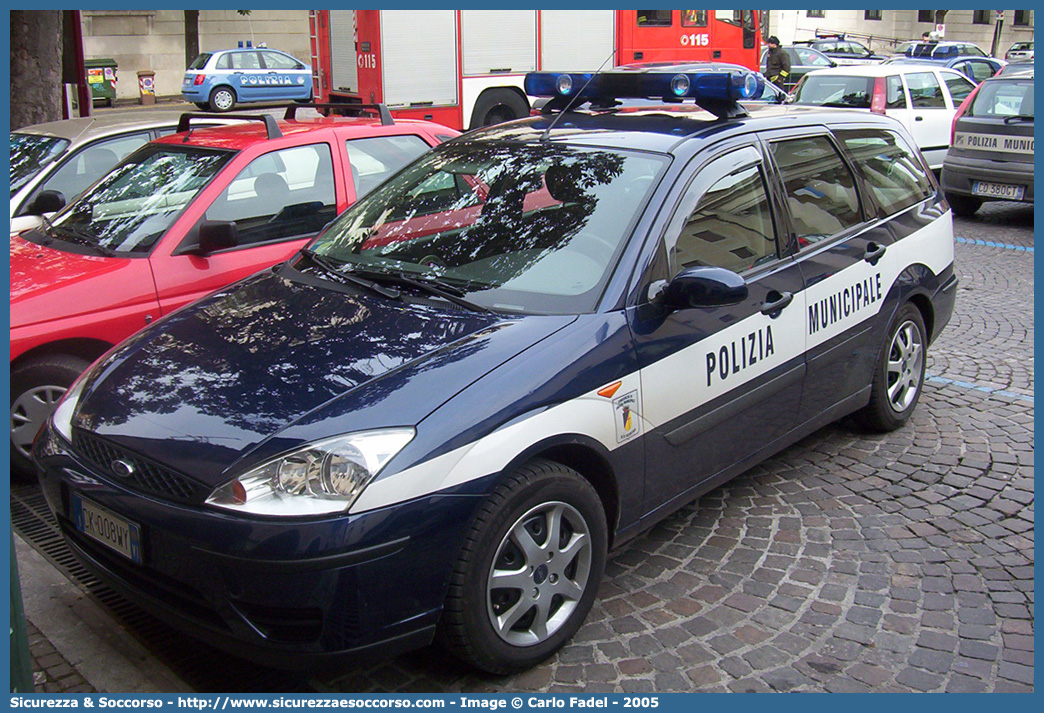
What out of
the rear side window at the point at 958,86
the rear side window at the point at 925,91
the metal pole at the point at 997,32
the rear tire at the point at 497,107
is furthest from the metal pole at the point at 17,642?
the metal pole at the point at 997,32

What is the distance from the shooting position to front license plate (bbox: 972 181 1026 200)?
1080 centimetres

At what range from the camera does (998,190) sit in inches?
430

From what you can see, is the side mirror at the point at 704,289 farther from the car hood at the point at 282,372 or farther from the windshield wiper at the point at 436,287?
the windshield wiper at the point at 436,287

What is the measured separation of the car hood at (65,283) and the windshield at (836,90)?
35.5 feet

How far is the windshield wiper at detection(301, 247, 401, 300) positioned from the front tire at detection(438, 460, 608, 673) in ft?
3.19

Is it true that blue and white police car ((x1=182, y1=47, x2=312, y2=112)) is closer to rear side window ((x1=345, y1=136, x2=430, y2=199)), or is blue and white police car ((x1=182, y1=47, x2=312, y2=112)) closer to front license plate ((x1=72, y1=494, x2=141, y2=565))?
rear side window ((x1=345, y1=136, x2=430, y2=199))

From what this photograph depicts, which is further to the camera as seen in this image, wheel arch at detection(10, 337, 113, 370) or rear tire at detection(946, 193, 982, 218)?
rear tire at detection(946, 193, 982, 218)

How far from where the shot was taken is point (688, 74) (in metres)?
4.32

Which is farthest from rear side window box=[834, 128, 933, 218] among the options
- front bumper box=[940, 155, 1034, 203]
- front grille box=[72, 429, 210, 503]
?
front bumper box=[940, 155, 1034, 203]

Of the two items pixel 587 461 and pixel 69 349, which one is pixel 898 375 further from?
pixel 69 349

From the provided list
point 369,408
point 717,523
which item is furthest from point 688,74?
point 369,408

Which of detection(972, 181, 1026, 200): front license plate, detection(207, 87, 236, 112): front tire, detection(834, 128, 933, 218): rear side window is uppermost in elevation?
detection(207, 87, 236, 112): front tire

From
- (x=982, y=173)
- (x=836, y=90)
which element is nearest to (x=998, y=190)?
(x=982, y=173)

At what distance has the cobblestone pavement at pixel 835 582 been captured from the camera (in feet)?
10.6
